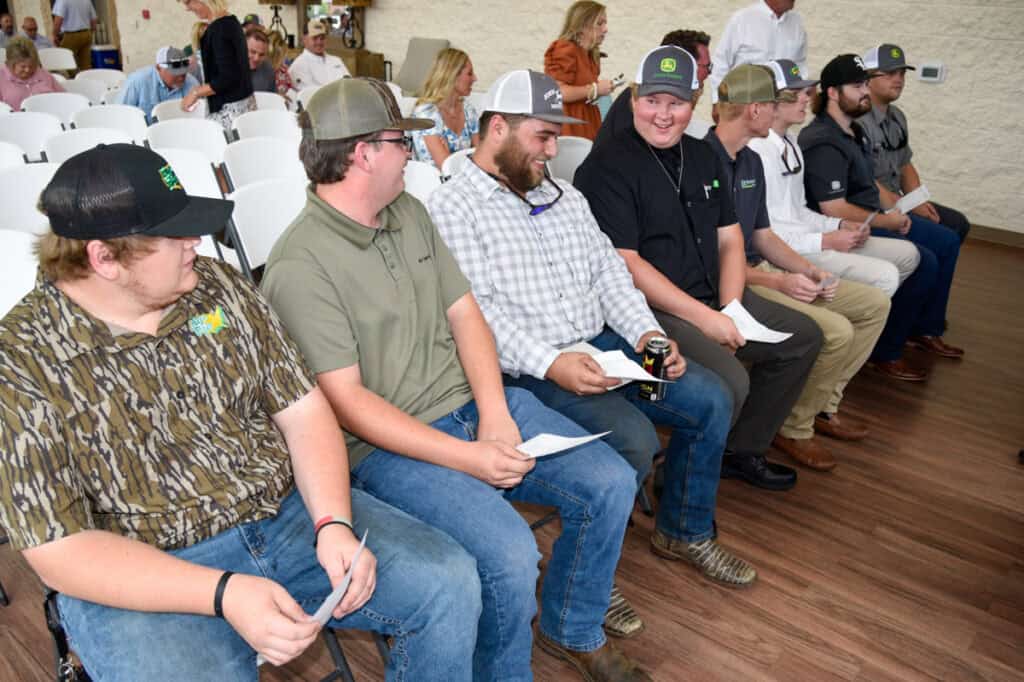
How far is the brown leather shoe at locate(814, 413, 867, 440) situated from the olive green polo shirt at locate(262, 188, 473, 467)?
205 centimetres

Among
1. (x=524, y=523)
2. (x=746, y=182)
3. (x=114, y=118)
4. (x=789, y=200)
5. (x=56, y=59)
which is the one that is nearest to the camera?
(x=524, y=523)

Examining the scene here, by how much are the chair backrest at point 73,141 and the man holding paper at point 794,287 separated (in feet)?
8.35

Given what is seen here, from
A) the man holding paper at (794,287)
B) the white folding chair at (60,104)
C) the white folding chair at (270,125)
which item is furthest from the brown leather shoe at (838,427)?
the white folding chair at (60,104)

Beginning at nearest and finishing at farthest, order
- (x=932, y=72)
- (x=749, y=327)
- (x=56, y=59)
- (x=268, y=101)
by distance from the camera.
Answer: (x=749, y=327)
(x=268, y=101)
(x=932, y=72)
(x=56, y=59)

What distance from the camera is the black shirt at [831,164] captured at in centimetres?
372

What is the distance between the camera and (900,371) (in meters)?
4.00

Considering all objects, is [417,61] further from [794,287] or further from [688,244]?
[688,244]

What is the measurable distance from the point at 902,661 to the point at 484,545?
53.8 inches

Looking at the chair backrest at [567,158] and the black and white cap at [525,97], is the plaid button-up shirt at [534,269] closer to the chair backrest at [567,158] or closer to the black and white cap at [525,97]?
the black and white cap at [525,97]

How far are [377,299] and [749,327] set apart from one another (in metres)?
1.39

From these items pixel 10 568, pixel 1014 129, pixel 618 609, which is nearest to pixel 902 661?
pixel 618 609

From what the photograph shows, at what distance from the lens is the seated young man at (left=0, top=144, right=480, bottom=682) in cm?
125

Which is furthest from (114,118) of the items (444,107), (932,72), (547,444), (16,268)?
(932,72)

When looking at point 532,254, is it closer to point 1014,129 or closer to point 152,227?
point 152,227
